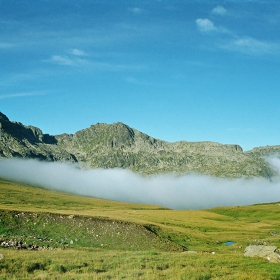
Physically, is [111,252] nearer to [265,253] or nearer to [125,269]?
[125,269]

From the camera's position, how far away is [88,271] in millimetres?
23828

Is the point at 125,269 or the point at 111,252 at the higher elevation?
the point at 125,269

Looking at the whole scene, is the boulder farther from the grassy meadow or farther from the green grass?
the green grass

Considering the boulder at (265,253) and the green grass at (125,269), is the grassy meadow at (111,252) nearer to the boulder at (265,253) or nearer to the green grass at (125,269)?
the green grass at (125,269)

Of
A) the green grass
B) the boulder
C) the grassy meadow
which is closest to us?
the green grass

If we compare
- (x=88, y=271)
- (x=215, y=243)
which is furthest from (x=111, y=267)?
(x=215, y=243)

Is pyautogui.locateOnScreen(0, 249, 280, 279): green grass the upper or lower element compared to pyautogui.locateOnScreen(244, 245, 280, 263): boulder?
upper

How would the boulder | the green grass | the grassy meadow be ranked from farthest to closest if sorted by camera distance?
the boulder → the grassy meadow → the green grass

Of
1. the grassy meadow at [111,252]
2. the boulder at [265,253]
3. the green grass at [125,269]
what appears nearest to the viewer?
the green grass at [125,269]

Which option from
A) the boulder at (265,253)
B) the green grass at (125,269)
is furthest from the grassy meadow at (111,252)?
the boulder at (265,253)

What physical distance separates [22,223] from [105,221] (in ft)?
53.5

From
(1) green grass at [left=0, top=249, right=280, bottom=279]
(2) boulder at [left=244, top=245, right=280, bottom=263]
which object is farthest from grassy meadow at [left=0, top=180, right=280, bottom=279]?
(2) boulder at [left=244, top=245, right=280, bottom=263]

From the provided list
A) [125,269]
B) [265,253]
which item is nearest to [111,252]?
[125,269]

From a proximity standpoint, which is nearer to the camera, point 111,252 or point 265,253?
point 111,252
